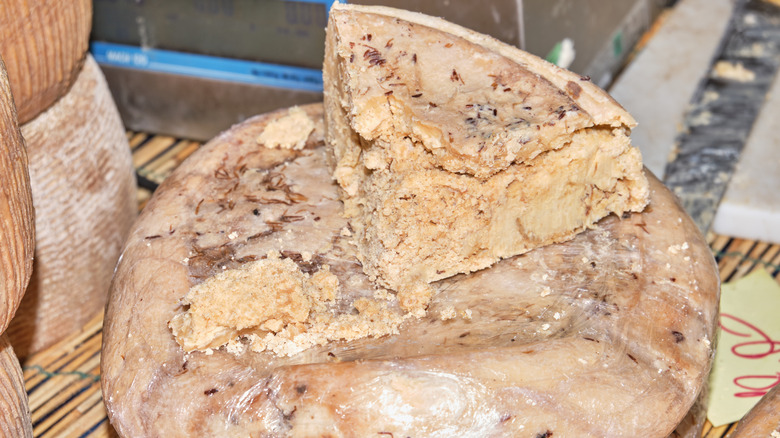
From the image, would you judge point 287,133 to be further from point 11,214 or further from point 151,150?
point 151,150

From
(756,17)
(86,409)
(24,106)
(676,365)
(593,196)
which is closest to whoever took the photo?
(676,365)

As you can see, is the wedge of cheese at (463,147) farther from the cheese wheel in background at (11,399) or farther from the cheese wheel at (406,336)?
the cheese wheel in background at (11,399)

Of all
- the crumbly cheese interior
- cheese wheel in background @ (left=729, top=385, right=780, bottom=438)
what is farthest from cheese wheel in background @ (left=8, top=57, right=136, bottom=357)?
cheese wheel in background @ (left=729, top=385, right=780, bottom=438)

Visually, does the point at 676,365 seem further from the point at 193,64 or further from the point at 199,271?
the point at 193,64

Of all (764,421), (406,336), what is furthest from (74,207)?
(764,421)

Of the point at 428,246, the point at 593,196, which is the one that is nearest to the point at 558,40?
the point at 593,196

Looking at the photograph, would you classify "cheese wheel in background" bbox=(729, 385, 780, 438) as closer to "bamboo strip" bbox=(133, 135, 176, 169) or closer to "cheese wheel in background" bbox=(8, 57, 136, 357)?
"cheese wheel in background" bbox=(8, 57, 136, 357)

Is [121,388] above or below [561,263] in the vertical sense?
below
